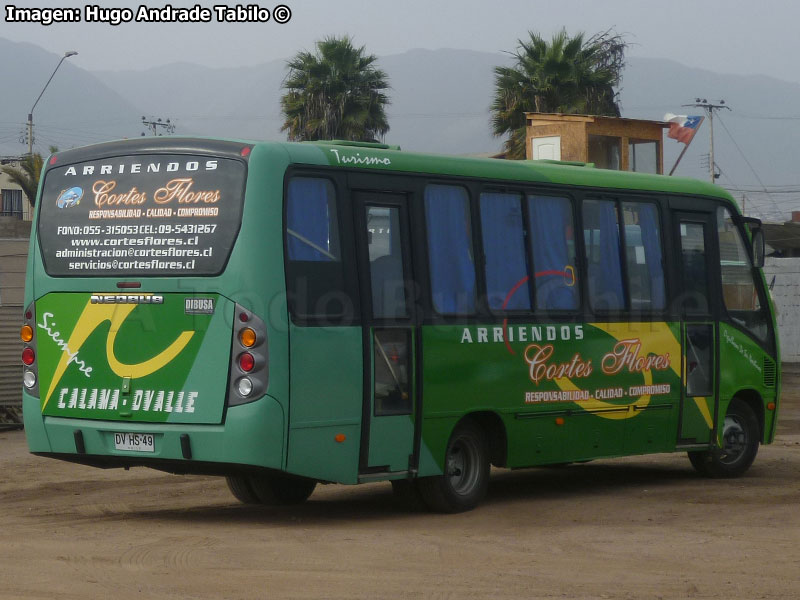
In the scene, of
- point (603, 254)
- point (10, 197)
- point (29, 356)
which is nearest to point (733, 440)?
point (603, 254)

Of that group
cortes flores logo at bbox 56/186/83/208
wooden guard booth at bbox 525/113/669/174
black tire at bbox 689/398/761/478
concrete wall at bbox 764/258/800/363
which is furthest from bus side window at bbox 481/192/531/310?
concrete wall at bbox 764/258/800/363

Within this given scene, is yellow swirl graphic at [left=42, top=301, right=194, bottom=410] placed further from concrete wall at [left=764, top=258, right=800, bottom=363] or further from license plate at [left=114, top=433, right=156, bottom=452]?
concrete wall at [left=764, top=258, right=800, bottom=363]

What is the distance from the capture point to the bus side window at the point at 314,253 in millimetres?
10305

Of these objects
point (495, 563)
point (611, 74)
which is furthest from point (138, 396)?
point (611, 74)

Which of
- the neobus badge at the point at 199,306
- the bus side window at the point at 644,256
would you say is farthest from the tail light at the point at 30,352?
the bus side window at the point at 644,256

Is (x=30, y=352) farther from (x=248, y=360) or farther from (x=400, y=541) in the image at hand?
(x=400, y=541)

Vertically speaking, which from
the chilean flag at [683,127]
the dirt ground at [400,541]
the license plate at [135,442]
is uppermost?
the chilean flag at [683,127]

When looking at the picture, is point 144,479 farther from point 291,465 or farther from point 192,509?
point 291,465

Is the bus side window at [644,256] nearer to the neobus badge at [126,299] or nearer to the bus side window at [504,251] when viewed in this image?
the bus side window at [504,251]

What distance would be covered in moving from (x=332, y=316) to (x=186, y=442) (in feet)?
4.62

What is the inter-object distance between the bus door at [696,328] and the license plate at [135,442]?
567 cm

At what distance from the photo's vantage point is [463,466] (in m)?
11.9

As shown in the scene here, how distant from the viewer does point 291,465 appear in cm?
1020

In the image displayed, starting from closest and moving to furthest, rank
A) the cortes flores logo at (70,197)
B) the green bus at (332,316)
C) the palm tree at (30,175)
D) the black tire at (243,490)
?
the green bus at (332,316)
the cortes flores logo at (70,197)
the black tire at (243,490)
the palm tree at (30,175)
